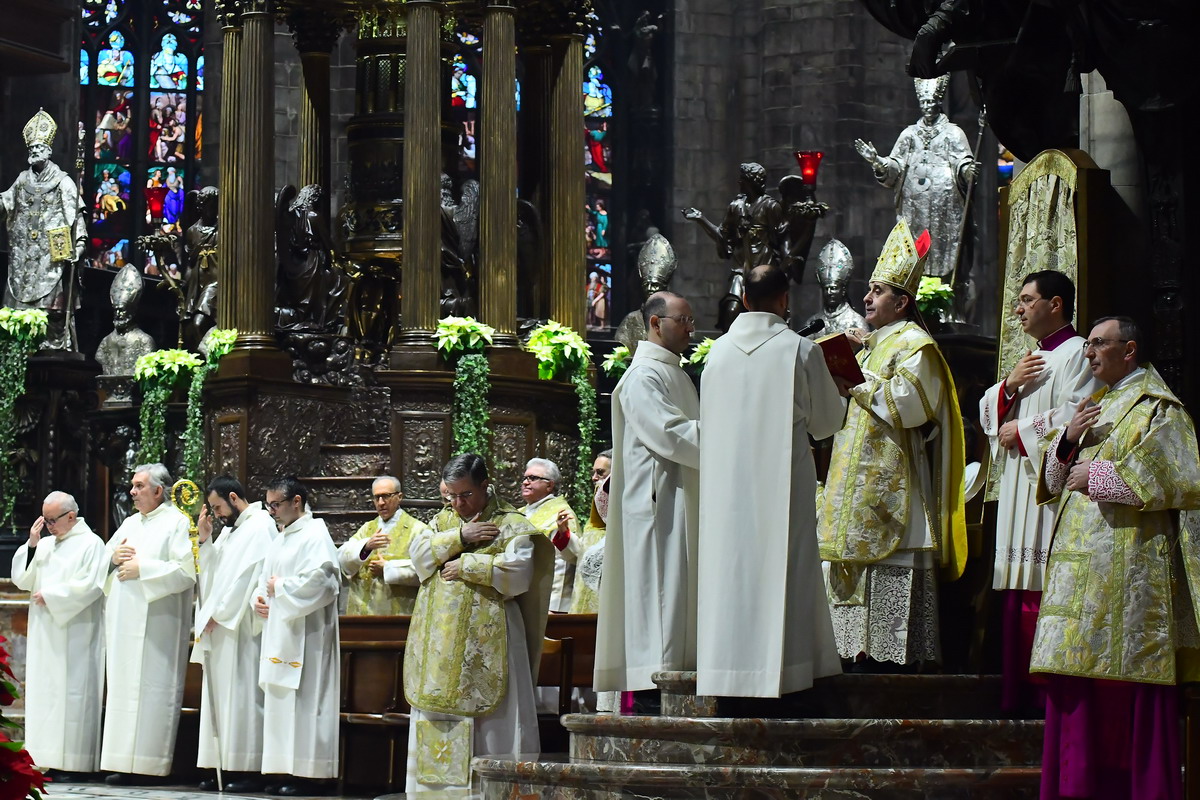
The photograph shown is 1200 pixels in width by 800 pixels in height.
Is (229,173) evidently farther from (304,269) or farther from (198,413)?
(198,413)

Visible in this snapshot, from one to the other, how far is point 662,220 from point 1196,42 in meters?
14.7

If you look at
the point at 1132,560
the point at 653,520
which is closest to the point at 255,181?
the point at 653,520

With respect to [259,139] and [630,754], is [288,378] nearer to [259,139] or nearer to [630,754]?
[259,139]

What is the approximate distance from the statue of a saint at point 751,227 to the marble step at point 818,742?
989 cm

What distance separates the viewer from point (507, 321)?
53.0 feet

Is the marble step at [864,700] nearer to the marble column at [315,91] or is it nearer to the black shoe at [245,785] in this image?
the black shoe at [245,785]

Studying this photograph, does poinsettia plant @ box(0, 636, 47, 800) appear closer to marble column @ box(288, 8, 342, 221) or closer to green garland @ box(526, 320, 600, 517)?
green garland @ box(526, 320, 600, 517)

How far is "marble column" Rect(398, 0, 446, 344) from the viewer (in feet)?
52.5

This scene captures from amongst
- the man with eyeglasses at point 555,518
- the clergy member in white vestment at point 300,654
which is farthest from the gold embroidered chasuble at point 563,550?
the clergy member in white vestment at point 300,654

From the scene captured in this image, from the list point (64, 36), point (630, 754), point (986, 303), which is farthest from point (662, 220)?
point (630, 754)

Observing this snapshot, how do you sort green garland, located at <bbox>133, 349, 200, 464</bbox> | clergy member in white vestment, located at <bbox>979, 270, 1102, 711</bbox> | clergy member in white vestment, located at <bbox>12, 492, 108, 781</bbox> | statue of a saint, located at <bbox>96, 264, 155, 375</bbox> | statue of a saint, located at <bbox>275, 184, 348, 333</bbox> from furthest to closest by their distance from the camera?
statue of a saint, located at <bbox>96, 264, 155, 375</bbox> < statue of a saint, located at <bbox>275, 184, 348, 333</bbox> < green garland, located at <bbox>133, 349, 200, 464</bbox> < clergy member in white vestment, located at <bbox>12, 492, 108, 781</bbox> < clergy member in white vestment, located at <bbox>979, 270, 1102, 711</bbox>

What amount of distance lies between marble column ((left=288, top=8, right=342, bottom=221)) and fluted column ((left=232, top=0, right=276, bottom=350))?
109 centimetres

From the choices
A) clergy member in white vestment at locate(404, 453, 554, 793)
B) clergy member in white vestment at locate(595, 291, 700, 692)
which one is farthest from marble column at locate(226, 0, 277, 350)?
clergy member in white vestment at locate(595, 291, 700, 692)

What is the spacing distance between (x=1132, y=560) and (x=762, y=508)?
133 centimetres
